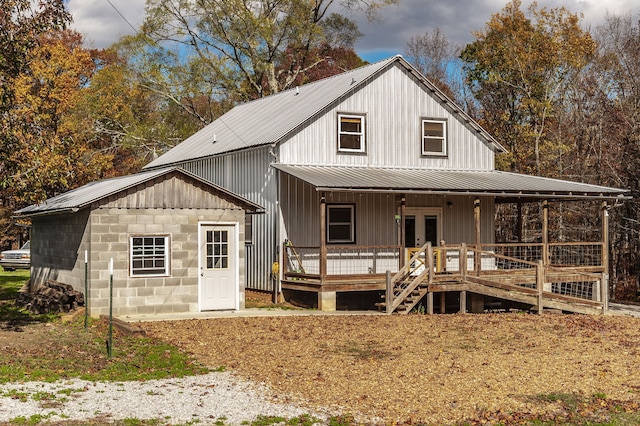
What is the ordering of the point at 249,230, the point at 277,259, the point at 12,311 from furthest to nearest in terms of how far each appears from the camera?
the point at 249,230
the point at 277,259
the point at 12,311

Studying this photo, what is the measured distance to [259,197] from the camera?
26.4 m

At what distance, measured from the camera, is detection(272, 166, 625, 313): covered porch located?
78.2ft

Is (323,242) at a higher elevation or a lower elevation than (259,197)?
lower

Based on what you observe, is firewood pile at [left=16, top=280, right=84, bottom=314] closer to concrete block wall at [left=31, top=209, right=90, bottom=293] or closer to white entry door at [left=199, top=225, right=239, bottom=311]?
concrete block wall at [left=31, top=209, right=90, bottom=293]

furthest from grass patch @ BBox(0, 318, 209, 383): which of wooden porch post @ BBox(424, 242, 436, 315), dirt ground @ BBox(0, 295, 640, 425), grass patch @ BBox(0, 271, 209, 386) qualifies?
wooden porch post @ BBox(424, 242, 436, 315)

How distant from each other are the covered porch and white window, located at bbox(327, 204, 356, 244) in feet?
0.42

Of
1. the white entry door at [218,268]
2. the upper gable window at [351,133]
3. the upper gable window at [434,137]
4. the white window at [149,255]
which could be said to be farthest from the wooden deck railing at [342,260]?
the white window at [149,255]

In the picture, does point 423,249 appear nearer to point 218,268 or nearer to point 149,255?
point 218,268

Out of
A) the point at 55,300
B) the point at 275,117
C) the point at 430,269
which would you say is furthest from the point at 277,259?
the point at 55,300

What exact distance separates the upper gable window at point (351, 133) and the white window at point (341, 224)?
214 cm

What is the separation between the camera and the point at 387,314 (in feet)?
Result: 74.3

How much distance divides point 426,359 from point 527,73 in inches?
1171

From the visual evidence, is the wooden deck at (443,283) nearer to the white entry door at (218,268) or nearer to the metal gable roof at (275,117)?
the white entry door at (218,268)

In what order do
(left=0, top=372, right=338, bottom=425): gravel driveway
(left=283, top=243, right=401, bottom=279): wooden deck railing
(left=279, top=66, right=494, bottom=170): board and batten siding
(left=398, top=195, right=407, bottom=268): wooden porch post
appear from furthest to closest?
(left=279, top=66, right=494, bottom=170): board and batten siding < (left=283, top=243, right=401, bottom=279): wooden deck railing < (left=398, top=195, right=407, bottom=268): wooden porch post < (left=0, top=372, right=338, bottom=425): gravel driveway
